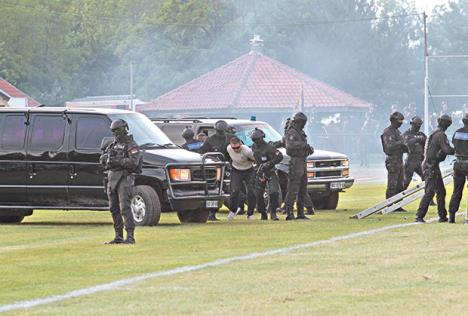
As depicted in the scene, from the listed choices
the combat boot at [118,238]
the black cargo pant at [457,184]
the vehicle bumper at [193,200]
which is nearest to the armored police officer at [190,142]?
the vehicle bumper at [193,200]

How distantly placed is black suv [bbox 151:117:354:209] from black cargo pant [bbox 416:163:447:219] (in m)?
4.97

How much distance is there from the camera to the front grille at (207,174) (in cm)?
2462

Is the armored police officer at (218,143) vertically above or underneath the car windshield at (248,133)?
underneath

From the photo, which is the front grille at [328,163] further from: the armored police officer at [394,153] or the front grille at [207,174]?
the front grille at [207,174]

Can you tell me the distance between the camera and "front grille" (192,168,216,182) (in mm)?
24625

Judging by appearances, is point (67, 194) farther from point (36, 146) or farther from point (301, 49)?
point (301, 49)

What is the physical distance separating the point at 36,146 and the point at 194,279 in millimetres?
10548

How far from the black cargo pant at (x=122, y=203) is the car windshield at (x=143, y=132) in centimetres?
441

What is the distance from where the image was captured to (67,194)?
963 inches

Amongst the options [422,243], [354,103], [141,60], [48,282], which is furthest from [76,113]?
[141,60]

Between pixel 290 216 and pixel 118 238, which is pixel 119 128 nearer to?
pixel 118 238

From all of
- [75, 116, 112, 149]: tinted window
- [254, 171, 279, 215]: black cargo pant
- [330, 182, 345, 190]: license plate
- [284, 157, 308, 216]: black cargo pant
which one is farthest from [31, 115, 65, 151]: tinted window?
[330, 182, 345, 190]: license plate

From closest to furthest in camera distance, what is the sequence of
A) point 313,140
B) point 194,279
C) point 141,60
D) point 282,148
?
1. point 194,279
2. point 282,148
3. point 313,140
4. point 141,60

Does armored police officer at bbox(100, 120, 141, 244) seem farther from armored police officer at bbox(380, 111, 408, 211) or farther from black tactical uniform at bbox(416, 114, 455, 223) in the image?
armored police officer at bbox(380, 111, 408, 211)
